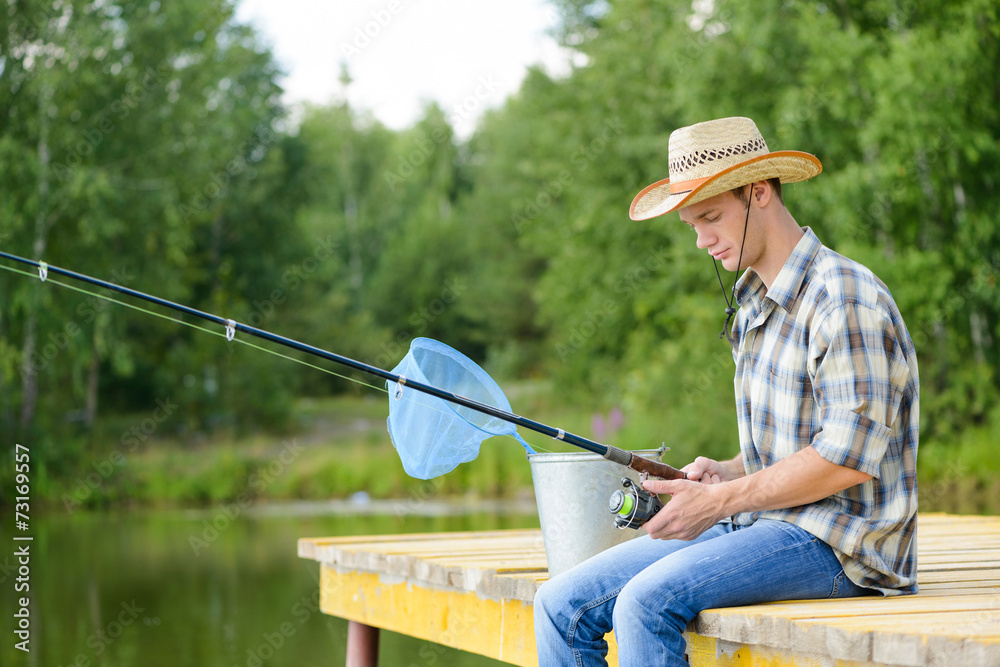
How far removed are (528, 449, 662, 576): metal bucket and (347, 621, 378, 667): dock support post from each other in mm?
1520

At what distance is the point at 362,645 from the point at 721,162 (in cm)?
232

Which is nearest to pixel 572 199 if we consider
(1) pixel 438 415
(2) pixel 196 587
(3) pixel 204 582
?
(3) pixel 204 582

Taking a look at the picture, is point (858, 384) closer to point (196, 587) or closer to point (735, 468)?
point (735, 468)

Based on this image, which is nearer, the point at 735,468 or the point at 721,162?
the point at 721,162

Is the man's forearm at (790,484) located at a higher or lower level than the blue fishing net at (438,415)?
lower

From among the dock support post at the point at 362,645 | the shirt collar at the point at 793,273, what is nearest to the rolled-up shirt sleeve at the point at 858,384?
the shirt collar at the point at 793,273

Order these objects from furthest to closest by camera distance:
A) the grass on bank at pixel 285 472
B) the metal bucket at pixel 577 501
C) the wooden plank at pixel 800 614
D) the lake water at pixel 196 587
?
the grass on bank at pixel 285 472, the lake water at pixel 196 587, the metal bucket at pixel 577 501, the wooden plank at pixel 800 614

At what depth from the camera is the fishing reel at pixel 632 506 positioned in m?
2.11

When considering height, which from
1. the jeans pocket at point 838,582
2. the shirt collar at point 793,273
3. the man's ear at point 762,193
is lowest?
the jeans pocket at point 838,582

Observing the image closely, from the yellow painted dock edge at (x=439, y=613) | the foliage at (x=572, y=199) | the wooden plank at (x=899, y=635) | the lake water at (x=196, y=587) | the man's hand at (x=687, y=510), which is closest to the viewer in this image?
the wooden plank at (x=899, y=635)

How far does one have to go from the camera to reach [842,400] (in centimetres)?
192

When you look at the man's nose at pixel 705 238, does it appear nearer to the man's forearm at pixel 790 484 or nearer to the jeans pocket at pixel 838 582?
the man's forearm at pixel 790 484

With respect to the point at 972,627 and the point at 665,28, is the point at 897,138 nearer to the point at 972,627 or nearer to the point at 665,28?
the point at 665,28

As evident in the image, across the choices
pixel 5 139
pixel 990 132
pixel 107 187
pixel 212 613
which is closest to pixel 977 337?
pixel 990 132
